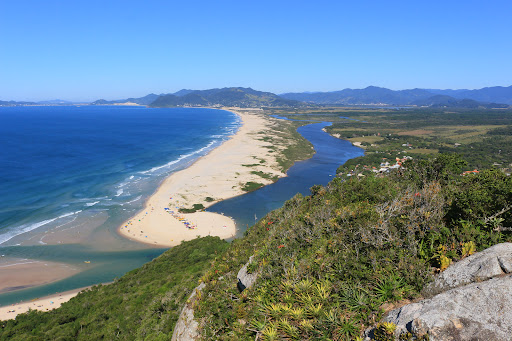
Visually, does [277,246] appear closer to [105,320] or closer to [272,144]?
[105,320]

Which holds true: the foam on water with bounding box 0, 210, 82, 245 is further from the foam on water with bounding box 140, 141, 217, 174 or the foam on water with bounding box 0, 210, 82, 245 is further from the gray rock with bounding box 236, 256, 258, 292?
the gray rock with bounding box 236, 256, 258, 292

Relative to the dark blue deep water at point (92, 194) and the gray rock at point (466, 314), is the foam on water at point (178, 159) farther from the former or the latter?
the gray rock at point (466, 314)

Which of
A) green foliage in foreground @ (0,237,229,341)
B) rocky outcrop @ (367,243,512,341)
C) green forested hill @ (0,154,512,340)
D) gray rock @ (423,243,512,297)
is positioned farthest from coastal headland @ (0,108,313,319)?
gray rock @ (423,243,512,297)

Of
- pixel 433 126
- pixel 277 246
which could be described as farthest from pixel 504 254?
pixel 433 126

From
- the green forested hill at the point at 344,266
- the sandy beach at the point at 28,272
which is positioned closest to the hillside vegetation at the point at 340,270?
the green forested hill at the point at 344,266

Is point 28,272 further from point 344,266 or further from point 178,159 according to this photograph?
point 178,159

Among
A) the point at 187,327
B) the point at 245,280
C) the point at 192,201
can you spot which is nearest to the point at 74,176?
the point at 192,201

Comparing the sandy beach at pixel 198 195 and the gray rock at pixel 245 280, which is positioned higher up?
the gray rock at pixel 245 280
